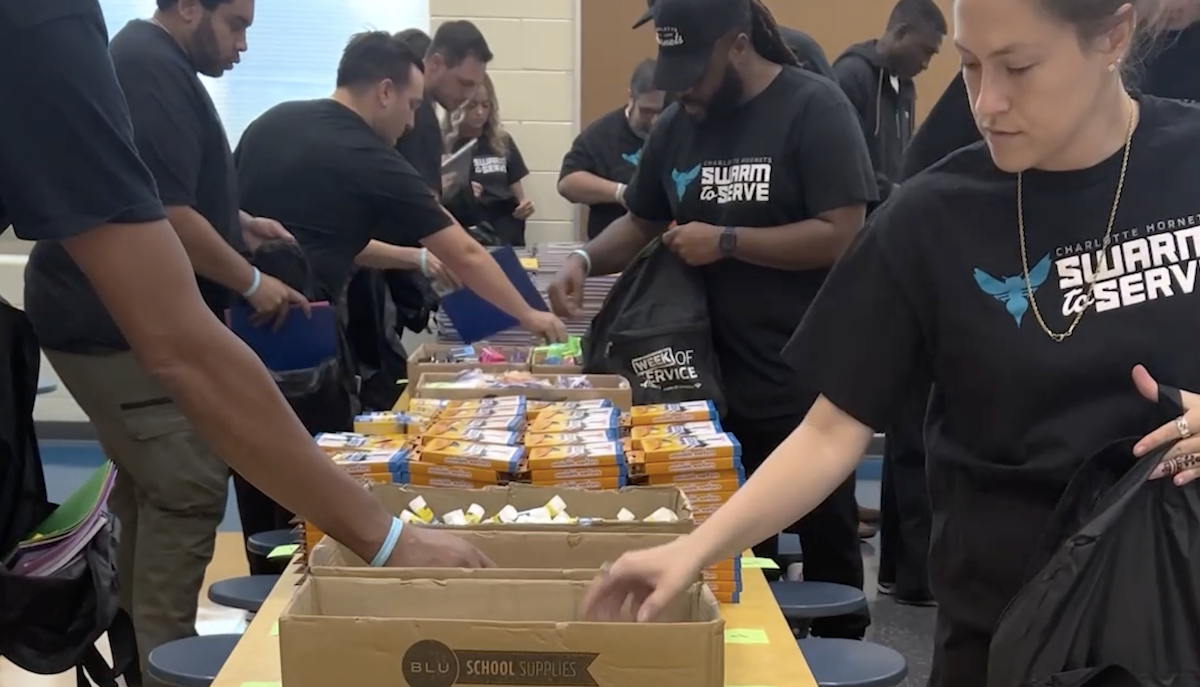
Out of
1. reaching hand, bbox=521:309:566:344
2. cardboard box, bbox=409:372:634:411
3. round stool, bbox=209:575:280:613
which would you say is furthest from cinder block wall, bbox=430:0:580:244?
round stool, bbox=209:575:280:613

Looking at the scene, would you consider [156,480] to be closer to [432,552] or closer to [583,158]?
[432,552]

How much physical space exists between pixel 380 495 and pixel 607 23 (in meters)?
3.89

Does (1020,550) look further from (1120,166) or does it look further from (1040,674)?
(1120,166)

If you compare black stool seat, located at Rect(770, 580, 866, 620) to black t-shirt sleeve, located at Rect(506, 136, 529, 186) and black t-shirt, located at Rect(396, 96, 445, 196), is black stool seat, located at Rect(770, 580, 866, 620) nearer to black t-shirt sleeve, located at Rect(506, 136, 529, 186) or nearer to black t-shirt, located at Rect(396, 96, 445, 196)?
black t-shirt, located at Rect(396, 96, 445, 196)

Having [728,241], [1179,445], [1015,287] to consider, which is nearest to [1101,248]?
[1015,287]

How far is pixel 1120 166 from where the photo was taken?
1.20 meters

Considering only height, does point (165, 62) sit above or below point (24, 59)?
below

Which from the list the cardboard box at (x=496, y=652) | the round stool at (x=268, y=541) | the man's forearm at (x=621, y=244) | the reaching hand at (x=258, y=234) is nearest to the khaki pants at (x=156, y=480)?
the round stool at (x=268, y=541)

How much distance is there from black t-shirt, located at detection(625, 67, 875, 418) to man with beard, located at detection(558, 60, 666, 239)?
7.01 feet

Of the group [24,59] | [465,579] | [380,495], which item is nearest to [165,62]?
[380,495]

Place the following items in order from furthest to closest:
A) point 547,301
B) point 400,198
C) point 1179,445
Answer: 1. point 547,301
2. point 400,198
3. point 1179,445

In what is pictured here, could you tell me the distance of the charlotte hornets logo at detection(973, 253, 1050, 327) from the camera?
3.98 feet

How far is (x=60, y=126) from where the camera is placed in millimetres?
1159

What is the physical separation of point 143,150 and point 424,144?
1.78 m
